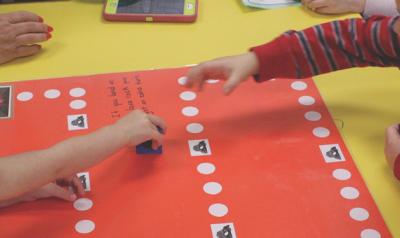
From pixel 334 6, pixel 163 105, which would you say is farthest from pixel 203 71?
pixel 334 6

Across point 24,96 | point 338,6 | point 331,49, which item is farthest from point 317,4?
point 24,96

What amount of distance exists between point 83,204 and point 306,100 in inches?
14.2

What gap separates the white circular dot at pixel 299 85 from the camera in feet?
2.89

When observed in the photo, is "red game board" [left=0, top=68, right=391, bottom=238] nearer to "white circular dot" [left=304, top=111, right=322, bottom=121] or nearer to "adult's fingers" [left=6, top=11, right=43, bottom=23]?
"white circular dot" [left=304, top=111, right=322, bottom=121]

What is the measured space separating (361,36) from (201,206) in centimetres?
35

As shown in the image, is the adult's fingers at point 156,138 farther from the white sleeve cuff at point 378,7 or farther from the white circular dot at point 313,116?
the white sleeve cuff at point 378,7

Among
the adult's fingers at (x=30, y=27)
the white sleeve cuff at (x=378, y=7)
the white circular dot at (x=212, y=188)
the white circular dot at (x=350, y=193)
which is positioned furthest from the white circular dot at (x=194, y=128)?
the white sleeve cuff at (x=378, y=7)

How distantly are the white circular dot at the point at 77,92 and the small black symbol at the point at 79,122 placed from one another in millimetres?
51

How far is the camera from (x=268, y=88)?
2.91 feet

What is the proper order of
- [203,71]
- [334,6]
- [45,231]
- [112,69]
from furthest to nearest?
[334,6], [112,69], [203,71], [45,231]

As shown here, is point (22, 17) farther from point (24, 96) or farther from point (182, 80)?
point (182, 80)

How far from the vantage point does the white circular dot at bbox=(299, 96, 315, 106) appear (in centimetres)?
85

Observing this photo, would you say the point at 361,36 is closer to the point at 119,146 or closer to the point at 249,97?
the point at 249,97

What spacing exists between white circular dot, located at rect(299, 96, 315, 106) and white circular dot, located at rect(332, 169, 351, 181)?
0.14 meters
